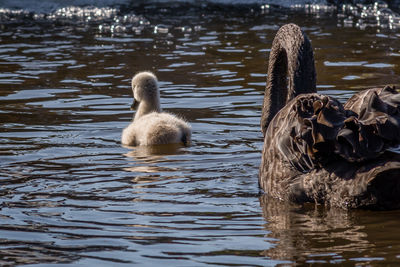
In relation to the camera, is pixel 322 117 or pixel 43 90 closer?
pixel 322 117

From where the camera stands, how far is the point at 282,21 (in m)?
16.8

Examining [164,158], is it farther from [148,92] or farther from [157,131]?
[148,92]

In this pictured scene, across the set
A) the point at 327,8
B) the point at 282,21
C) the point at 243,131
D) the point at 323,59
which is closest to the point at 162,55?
the point at 323,59

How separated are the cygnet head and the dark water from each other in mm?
271

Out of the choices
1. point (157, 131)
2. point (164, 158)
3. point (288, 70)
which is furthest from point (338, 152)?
point (157, 131)

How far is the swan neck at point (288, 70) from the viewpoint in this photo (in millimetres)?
6477

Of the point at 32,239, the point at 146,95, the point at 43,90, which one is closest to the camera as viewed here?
the point at 32,239

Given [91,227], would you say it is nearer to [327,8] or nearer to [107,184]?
[107,184]

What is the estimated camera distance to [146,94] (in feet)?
28.5

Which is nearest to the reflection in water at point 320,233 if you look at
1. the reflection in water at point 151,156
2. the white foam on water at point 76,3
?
the reflection in water at point 151,156

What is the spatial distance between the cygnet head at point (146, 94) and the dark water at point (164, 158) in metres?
0.27

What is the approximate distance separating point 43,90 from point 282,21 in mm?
7300

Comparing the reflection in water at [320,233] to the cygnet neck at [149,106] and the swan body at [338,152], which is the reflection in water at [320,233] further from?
the cygnet neck at [149,106]

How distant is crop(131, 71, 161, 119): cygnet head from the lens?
8.66 metres
